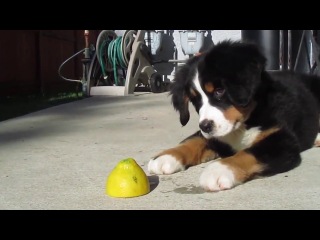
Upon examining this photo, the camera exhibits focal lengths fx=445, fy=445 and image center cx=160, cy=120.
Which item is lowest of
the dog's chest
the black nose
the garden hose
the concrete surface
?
the concrete surface

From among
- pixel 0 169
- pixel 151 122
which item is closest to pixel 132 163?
pixel 0 169

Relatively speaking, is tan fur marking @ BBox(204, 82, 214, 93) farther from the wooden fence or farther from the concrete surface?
the wooden fence

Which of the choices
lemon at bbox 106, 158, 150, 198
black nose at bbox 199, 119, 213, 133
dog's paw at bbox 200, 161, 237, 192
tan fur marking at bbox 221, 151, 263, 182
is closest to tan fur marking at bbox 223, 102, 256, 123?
black nose at bbox 199, 119, 213, 133

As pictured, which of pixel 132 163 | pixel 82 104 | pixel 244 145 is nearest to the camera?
pixel 132 163

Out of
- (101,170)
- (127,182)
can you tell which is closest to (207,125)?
(127,182)
